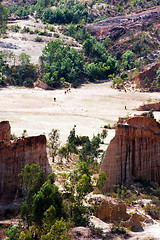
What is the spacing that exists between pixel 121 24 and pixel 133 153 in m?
81.0

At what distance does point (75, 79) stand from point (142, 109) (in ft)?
72.9

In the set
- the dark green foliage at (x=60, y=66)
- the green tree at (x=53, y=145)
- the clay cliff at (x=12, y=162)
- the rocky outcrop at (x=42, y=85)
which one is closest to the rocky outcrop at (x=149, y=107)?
the rocky outcrop at (x=42, y=85)

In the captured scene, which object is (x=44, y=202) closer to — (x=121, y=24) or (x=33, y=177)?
(x=33, y=177)

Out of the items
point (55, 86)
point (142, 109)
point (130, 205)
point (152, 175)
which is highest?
point (55, 86)

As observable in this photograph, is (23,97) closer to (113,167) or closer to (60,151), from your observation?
(60,151)

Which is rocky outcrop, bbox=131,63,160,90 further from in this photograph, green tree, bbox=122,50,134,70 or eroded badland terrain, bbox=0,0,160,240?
green tree, bbox=122,50,134,70

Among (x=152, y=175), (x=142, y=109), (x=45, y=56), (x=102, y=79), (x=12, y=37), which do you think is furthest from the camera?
(x=12, y=37)

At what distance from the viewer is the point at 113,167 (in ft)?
67.7

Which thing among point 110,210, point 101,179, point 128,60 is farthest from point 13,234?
point 128,60

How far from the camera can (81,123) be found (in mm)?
42375

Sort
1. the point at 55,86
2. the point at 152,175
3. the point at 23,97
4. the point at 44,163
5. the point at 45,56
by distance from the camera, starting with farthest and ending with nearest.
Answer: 1. the point at 45,56
2. the point at 55,86
3. the point at 23,97
4. the point at 152,175
5. the point at 44,163

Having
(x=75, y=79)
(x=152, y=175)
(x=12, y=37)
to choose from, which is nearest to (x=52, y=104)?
(x=75, y=79)

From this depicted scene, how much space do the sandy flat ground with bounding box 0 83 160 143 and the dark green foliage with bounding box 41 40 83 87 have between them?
3.38 meters

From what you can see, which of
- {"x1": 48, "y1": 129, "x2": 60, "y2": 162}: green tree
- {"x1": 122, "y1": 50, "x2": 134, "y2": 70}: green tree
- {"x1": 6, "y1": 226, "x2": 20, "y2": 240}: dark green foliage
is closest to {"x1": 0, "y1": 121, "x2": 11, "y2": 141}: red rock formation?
{"x1": 48, "y1": 129, "x2": 60, "y2": 162}: green tree
